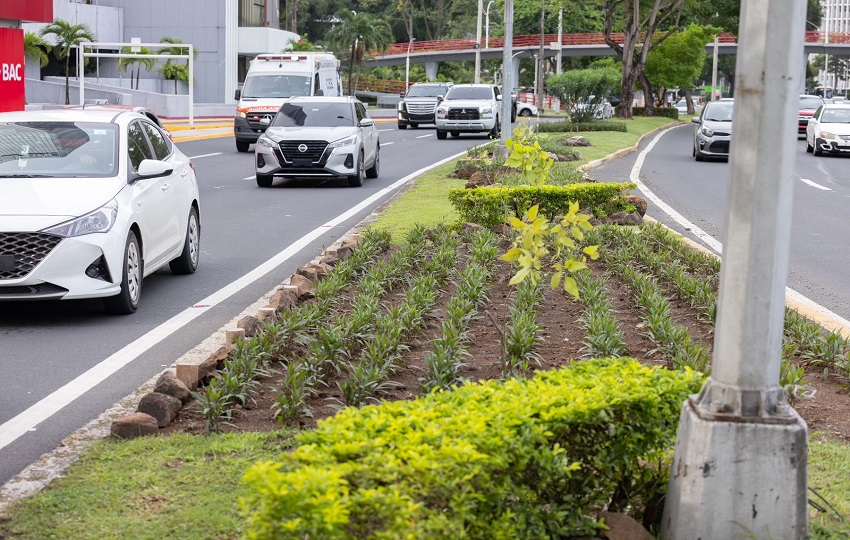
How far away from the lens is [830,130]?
105ft

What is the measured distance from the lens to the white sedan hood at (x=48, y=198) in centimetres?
852

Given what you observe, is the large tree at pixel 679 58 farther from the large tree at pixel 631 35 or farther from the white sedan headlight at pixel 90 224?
the white sedan headlight at pixel 90 224

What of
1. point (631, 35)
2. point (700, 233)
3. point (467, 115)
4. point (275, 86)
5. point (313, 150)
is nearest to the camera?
point (700, 233)

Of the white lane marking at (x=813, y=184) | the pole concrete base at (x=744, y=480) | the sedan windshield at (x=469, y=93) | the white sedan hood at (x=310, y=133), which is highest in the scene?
the sedan windshield at (x=469, y=93)

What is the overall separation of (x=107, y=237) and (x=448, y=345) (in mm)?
3255

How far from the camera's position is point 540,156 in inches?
483

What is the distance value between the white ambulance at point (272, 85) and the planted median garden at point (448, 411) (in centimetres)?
2047

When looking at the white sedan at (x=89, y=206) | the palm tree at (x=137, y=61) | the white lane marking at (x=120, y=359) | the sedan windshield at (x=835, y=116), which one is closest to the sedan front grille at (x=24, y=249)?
the white sedan at (x=89, y=206)

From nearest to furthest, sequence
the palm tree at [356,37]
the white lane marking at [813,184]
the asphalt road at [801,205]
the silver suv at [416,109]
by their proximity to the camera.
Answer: the asphalt road at [801,205] → the white lane marking at [813,184] → the silver suv at [416,109] → the palm tree at [356,37]

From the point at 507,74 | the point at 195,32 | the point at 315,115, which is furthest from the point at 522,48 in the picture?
the point at 315,115

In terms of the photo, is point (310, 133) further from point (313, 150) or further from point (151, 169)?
point (151, 169)

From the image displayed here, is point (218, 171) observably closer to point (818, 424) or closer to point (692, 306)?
point (692, 306)

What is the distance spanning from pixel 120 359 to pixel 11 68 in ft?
61.3

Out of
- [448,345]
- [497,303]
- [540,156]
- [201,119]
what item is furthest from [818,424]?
[201,119]
